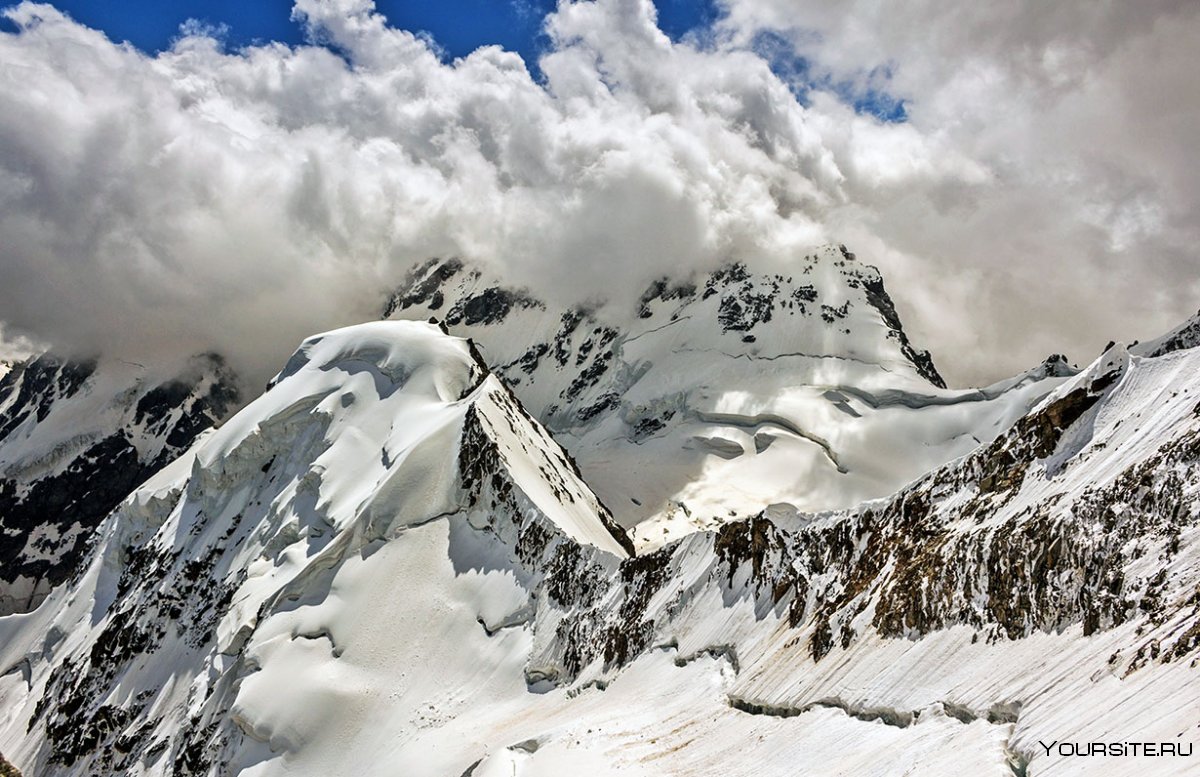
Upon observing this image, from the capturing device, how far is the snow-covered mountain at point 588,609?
81.5 ft

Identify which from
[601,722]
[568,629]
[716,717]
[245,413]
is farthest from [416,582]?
[245,413]

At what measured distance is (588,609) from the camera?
5500 centimetres

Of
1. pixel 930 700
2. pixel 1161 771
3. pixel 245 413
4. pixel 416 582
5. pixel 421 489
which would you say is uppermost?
pixel 245 413

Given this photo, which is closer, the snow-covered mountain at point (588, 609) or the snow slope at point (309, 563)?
the snow-covered mountain at point (588, 609)

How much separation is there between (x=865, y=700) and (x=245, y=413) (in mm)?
91635

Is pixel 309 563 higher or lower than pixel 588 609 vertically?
higher

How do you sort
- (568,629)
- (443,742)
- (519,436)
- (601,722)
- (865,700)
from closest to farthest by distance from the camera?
(865,700)
(601,722)
(443,742)
(568,629)
(519,436)

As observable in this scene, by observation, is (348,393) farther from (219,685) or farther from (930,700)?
(930,700)

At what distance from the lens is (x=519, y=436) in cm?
8394

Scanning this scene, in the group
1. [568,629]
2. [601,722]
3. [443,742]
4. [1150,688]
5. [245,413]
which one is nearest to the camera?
[1150,688]

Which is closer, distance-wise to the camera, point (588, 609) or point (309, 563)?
point (588, 609)

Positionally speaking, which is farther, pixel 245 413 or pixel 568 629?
pixel 245 413

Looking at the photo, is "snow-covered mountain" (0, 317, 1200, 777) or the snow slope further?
the snow slope

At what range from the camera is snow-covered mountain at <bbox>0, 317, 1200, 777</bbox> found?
24.8 m
